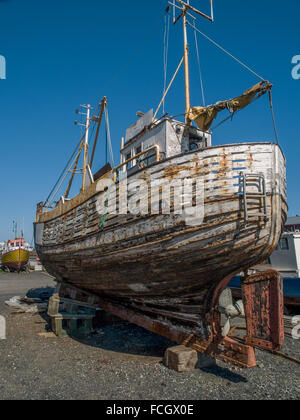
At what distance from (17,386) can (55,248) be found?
5.23 meters

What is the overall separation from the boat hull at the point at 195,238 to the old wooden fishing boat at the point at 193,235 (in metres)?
0.02

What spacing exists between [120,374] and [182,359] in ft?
3.74

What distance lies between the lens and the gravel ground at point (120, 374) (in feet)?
14.0

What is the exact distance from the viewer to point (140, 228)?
5.45 m

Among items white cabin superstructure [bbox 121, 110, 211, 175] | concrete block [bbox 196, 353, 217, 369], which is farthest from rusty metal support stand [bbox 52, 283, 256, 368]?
white cabin superstructure [bbox 121, 110, 211, 175]

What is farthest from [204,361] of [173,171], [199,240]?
[173,171]

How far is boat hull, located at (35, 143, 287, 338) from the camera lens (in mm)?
4551

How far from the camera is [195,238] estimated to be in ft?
Answer: 15.6

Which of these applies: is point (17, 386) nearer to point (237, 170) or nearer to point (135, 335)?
point (135, 335)

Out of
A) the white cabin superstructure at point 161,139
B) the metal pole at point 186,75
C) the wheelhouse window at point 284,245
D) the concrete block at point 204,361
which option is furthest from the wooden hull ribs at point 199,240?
the wheelhouse window at point 284,245

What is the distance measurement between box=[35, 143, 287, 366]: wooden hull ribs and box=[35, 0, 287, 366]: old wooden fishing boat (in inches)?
0.7

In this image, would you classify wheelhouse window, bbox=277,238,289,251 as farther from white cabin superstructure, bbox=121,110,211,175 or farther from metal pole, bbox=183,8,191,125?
metal pole, bbox=183,8,191,125
